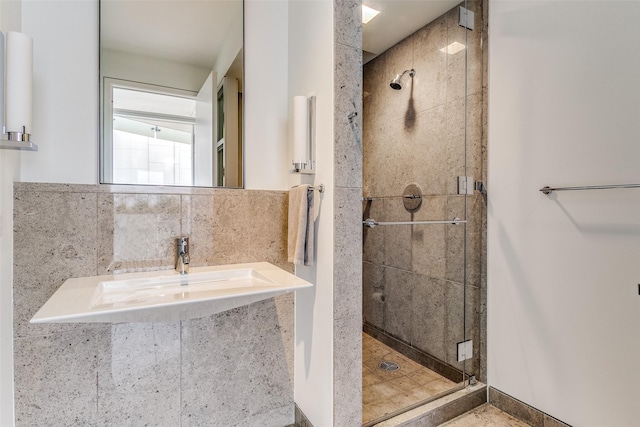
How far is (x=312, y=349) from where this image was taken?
5.01ft

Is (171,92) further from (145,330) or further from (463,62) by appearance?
(463,62)

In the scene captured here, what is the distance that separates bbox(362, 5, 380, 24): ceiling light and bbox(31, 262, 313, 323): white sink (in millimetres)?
1320

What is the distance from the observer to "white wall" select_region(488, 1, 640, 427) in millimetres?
1315

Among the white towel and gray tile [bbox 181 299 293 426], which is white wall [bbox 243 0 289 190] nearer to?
the white towel

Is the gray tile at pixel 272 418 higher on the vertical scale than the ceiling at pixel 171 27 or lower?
lower

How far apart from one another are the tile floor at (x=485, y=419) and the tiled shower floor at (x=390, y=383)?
0.16 meters

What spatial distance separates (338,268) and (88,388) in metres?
1.17

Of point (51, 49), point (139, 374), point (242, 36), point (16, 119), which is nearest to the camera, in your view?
point (16, 119)

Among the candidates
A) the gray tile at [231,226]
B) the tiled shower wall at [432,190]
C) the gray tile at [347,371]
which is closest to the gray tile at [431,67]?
the tiled shower wall at [432,190]

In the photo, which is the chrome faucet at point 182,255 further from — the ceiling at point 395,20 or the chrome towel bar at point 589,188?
the chrome towel bar at point 589,188

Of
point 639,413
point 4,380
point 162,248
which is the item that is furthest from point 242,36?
point 639,413

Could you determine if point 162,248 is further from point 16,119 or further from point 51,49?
point 51,49

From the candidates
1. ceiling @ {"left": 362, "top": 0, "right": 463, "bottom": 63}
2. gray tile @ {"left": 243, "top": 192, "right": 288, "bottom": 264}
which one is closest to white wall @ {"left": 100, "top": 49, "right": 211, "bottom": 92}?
gray tile @ {"left": 243, "top": 192, "right": 288, "bottom": 264}

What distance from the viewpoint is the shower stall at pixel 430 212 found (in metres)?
1.83
